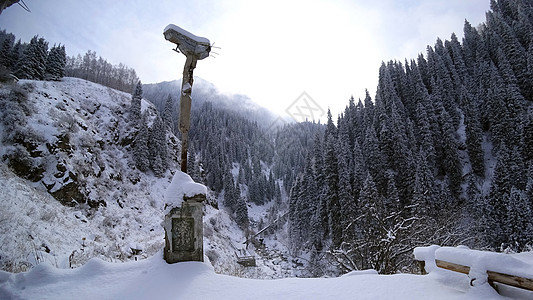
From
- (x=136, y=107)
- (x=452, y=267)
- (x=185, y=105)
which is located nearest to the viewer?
(x=452, y=267)

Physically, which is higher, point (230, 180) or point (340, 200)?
point (230, 180)

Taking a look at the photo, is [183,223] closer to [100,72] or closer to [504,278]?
[504,278]

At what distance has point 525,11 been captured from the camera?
6228 cm

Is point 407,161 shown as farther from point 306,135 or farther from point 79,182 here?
point 306,135

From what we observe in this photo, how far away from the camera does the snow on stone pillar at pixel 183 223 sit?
5.76 metres

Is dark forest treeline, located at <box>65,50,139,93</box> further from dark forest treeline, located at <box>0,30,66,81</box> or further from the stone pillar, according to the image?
the stone pillar

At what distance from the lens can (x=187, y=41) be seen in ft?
23.0

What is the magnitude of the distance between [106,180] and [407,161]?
48.1 metres

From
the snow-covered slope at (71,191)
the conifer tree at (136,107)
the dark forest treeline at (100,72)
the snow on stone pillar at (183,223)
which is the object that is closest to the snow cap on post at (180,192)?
the snow on stone pillar at (183,223)

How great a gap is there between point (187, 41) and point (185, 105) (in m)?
1.91

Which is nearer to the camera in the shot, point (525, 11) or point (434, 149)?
point (434, 149)

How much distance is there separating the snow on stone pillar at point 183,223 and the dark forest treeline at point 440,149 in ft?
89.3

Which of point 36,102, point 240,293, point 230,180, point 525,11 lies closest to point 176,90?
point 230,180

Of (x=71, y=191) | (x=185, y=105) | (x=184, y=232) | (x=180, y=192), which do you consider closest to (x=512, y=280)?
(x=184, y=232)
